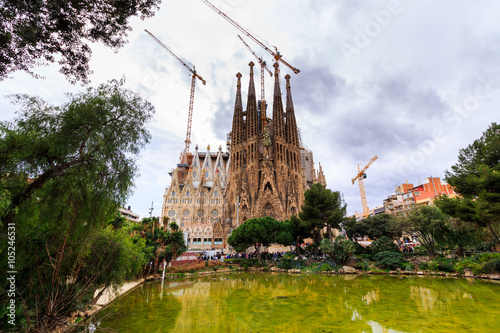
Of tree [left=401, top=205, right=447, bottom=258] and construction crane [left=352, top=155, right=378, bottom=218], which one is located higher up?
construction crane [left=352, top=155, right=378, bottom=218]

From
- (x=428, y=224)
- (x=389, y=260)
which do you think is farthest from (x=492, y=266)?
(x=428, y=224)

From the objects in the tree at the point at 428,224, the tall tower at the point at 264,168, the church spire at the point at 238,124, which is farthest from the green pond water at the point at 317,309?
the church spire at the point at 238,124

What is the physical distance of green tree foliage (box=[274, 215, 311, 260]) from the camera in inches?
1117

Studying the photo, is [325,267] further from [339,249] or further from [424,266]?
[424,266]

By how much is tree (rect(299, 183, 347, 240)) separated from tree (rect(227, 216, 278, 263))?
4380 mm

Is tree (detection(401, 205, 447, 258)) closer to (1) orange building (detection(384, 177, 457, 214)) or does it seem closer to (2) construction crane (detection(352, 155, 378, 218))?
(1) orange building (detection(384, 177, 457, 214))

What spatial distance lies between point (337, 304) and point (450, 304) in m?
4.57

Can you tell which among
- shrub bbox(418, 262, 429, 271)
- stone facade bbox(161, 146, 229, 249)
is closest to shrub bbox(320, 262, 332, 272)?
shrub bbox(418, 262, 429, 271)

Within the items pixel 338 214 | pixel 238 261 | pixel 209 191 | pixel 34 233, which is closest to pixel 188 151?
pixel 209 191

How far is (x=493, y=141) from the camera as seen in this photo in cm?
1573

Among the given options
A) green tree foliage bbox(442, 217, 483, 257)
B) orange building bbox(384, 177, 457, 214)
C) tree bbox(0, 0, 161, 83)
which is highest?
orange building bbox(384, 177, 457, 214)

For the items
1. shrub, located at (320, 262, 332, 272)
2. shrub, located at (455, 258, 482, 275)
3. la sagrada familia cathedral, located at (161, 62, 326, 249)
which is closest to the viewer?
shrub, located at (455, 258, 482, 275)

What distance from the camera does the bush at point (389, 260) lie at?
20.4 metres

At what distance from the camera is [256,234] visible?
1055 inches
